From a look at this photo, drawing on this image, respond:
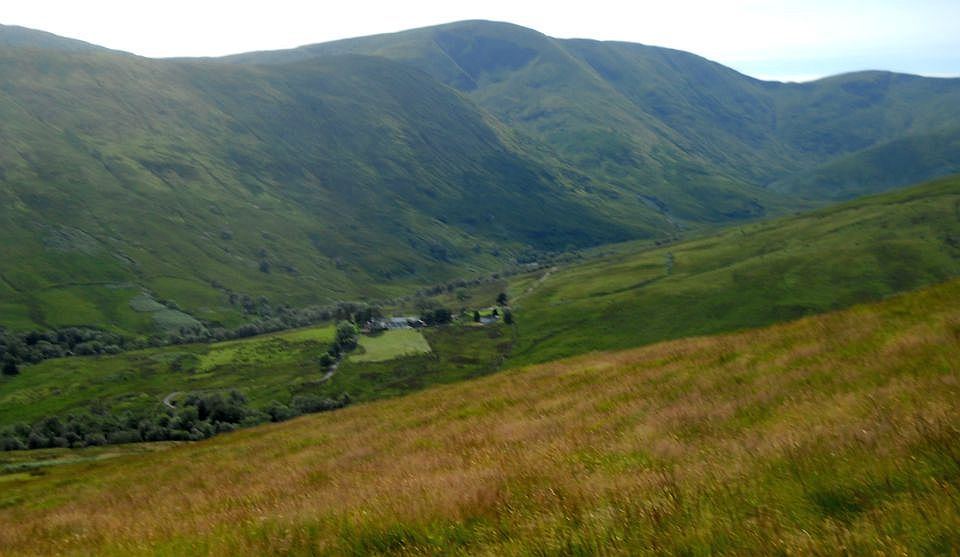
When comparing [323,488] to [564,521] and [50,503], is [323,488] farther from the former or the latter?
[50,503]

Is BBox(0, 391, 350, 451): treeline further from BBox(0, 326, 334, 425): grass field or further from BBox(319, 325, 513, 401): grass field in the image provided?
BBox(319, 325, 513, 401): grass field

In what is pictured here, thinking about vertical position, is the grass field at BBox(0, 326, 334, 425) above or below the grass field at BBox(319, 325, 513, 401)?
below

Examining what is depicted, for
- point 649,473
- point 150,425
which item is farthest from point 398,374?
point 649,473

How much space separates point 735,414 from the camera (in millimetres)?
14422

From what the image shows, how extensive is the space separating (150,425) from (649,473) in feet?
457

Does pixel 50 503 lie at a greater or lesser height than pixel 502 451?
lesser

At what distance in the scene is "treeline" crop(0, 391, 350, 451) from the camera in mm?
124438

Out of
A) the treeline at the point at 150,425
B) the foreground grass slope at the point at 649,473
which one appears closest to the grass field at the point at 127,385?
the treeline at the point at 150,425

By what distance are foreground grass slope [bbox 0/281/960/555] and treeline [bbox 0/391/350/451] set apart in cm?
10920

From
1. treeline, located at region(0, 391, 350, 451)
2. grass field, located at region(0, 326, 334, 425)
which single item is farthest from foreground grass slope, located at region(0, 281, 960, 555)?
grass field, located at region(0, 326, 334, 425)

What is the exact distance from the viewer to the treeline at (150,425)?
12444cm

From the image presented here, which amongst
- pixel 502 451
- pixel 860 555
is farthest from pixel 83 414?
pixel 860 555

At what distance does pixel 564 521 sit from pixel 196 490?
1611 cm

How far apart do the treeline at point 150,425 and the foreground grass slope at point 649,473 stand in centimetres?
10920
